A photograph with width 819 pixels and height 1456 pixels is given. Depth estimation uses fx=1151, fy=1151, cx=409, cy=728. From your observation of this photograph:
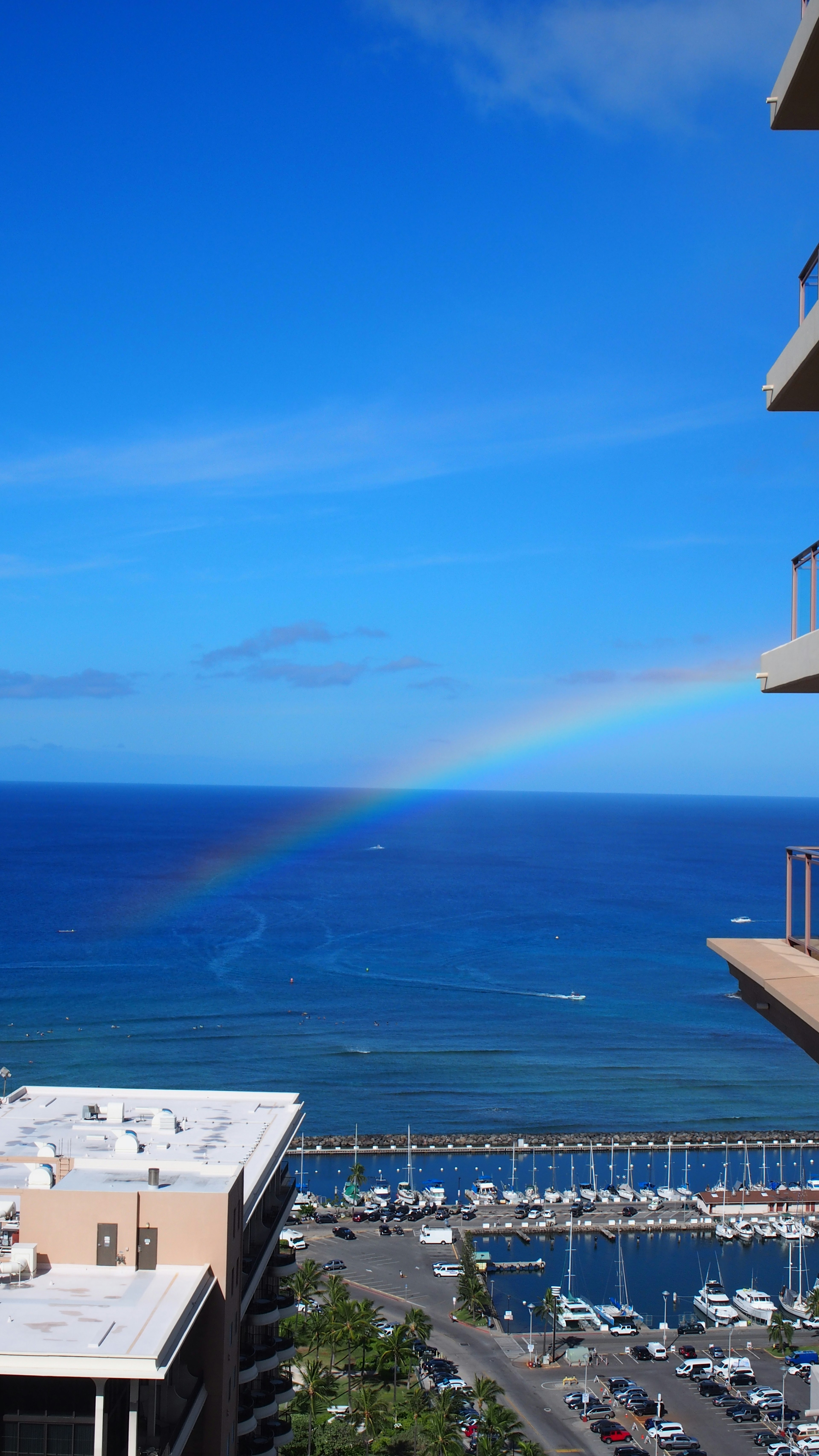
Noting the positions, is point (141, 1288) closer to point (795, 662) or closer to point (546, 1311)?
point (795, 662)

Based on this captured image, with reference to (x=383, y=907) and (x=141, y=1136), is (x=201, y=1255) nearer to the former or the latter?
(x=141, y=1136)

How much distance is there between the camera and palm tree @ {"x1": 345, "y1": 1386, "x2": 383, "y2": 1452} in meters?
20.8

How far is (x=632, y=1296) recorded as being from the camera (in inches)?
1236

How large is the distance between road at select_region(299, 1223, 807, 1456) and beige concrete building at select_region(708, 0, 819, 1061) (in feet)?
67.0

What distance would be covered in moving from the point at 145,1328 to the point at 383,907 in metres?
92.2

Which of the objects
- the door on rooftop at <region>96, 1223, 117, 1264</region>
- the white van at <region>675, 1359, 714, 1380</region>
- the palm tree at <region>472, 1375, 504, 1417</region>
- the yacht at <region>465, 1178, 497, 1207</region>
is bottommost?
the yacht at <region>465, 1178, 497, 1207</region>

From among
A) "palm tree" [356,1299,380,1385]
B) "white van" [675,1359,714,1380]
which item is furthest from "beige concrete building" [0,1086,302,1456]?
"white van" [675,1359,714,1380]

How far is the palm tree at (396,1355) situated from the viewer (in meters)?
23.4

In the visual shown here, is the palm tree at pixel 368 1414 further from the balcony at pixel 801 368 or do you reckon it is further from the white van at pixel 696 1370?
the balcony at pixel 801 368

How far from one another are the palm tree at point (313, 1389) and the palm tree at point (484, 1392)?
289cm

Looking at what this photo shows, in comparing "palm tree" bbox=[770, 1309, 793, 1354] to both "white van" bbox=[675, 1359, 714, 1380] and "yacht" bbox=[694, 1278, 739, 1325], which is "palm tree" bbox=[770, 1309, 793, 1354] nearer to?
"yacht" bbox=[694, 1278, 739, 1325]

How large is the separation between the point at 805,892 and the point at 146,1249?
7534 millimetres

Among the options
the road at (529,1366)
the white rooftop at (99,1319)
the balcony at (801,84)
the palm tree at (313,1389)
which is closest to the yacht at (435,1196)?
the road at (529,1366)

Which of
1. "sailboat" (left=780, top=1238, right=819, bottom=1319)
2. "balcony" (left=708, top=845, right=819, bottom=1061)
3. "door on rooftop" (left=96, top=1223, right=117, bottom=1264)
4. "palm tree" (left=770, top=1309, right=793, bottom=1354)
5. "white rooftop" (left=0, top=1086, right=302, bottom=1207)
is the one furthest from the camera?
"sailboat" (left=780, top=1238, right=819, bottom=1319)
